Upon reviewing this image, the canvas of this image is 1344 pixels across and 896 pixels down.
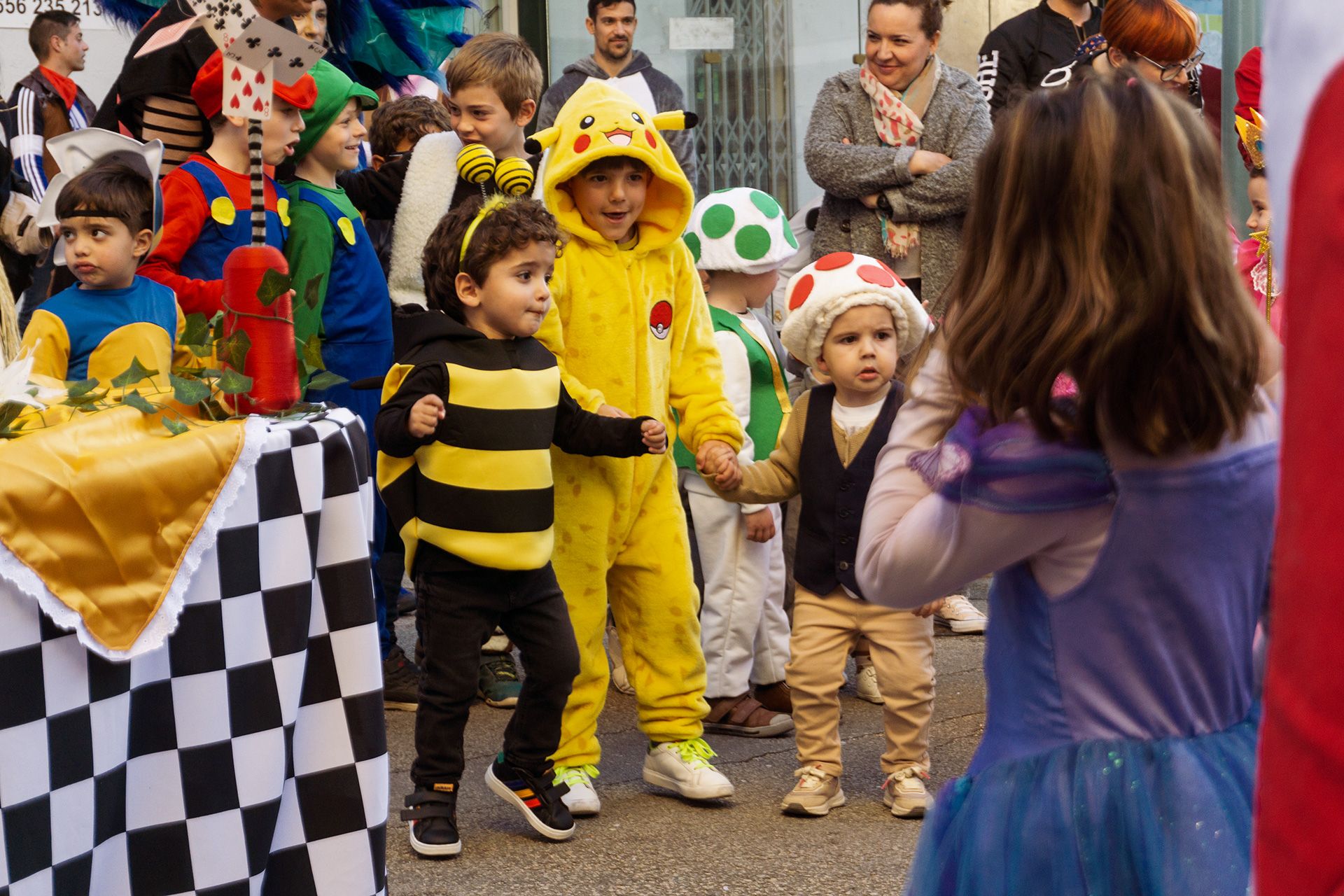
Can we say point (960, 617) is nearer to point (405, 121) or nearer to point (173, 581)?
point (405, 121)

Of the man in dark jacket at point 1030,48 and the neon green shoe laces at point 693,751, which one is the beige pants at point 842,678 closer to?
the neon green shoe laces at point 693,751

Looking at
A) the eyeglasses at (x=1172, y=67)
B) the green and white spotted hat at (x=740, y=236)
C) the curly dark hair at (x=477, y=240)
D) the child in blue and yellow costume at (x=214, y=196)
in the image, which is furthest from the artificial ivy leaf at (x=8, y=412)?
the eyeglasses at (x=1172, y=67)

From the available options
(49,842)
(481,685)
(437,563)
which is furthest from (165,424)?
(481,685)

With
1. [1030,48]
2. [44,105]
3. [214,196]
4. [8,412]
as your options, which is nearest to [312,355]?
[8,412]

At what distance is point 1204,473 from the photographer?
1.56 m

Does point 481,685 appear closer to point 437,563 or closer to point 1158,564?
point 437,563

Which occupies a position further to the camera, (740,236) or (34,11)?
(34,11)

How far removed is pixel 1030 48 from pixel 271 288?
4.30 m

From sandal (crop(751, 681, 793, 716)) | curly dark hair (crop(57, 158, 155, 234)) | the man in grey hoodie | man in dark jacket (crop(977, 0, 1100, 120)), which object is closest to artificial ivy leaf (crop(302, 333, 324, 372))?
curly dark hair (crop(57, 158, 155, 234))

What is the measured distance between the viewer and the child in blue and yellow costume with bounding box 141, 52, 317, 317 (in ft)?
12.0

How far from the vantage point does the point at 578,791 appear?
357 centimetres

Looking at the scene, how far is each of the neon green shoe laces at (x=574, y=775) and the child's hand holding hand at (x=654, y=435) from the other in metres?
0.83

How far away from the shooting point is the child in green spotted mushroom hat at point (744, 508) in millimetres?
4273

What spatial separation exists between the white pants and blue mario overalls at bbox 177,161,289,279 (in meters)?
1.45
